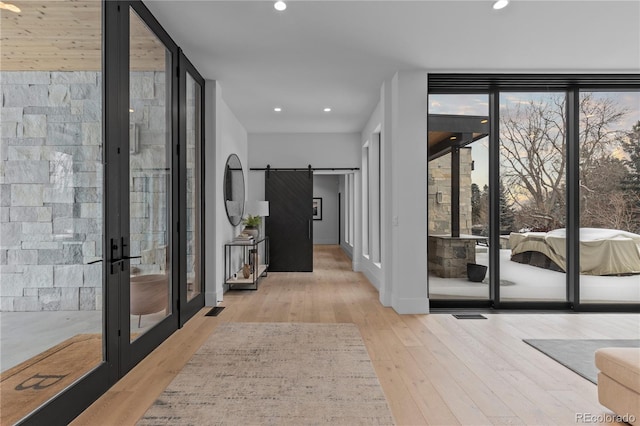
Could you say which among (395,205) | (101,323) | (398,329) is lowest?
(398,329)

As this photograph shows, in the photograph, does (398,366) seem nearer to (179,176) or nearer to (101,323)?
(101,323)

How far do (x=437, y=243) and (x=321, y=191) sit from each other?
8.77 metres

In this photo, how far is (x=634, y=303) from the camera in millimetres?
4578

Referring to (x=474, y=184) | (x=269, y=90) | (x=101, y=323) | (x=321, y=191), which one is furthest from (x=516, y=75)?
(x=321, y=191)

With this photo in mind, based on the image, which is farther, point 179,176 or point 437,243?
point 437,243

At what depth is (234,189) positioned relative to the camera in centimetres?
610

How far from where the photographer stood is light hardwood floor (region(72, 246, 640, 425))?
7.30 feet

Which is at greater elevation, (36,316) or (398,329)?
(36,316)

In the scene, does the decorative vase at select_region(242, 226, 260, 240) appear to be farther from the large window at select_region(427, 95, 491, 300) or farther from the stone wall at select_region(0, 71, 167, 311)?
the stone wall at select_region(0, 71, 167, 311)

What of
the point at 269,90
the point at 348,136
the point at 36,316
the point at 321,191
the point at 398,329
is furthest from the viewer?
the point at 321,191

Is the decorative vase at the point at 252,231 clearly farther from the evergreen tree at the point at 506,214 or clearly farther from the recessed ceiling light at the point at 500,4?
the recessed ceiling light at the point at 500,4

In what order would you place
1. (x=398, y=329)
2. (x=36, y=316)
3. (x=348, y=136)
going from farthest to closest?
(x=348, y=136) → (x=398, y=329) → (x=36, y=316)

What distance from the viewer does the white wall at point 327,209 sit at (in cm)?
1323

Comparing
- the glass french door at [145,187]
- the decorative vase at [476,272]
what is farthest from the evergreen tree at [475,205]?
the glass french door at [145,187]
